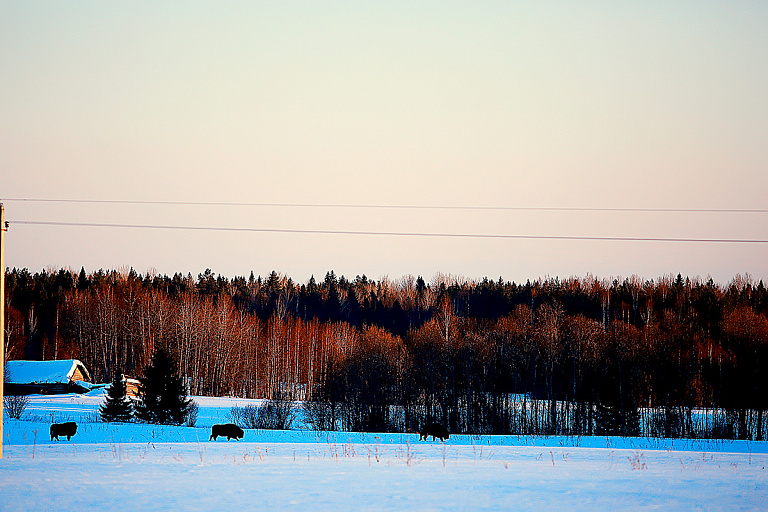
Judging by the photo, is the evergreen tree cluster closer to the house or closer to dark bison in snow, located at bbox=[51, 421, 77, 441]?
dark bison in snow, located at bbox=[51, 421, 77, 441]

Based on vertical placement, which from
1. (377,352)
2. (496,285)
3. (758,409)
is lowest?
(758,409)

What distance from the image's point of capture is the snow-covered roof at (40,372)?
2591 inches

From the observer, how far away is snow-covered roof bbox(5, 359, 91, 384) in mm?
65812

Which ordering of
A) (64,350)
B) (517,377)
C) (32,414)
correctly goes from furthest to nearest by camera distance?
(64,350) → (517,377) → (32,414)

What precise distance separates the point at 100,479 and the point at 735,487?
14071mm

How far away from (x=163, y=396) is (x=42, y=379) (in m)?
29.8

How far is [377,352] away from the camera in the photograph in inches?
2350

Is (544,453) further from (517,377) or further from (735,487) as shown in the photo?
(517,377)

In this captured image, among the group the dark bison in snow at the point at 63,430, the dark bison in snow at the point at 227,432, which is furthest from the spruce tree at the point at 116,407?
the dark bison in snow at the point at 227,432

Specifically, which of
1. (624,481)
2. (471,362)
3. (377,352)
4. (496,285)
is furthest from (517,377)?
(496,285)

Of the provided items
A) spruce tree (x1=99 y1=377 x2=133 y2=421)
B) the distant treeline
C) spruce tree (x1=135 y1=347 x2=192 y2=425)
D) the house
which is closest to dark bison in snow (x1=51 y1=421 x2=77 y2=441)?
spruce tree (x1=135 y1=347 x2=192 y2=425)

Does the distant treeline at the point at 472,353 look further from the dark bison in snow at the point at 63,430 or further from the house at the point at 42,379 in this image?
the dark bison in snow at the point at 63,430

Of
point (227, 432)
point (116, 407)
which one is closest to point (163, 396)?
point (116, 407)

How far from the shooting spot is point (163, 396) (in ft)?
138
